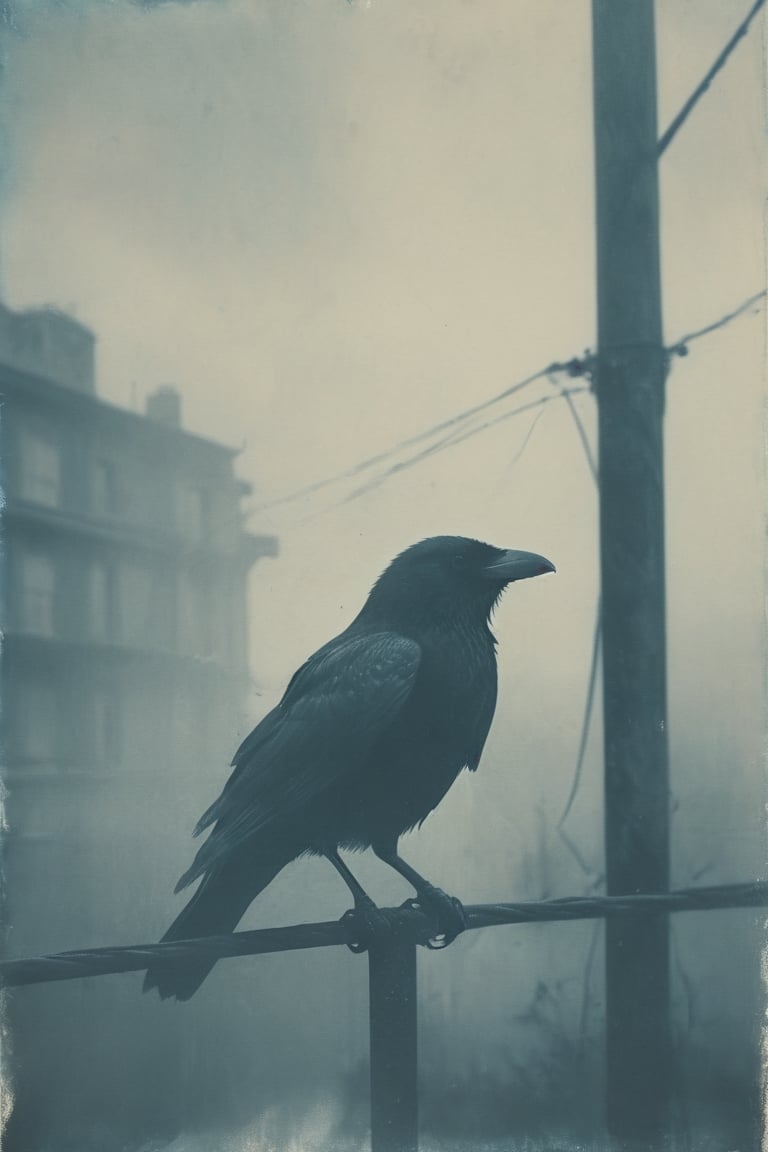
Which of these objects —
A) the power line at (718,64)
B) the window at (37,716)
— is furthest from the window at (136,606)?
the power line at (718,64)

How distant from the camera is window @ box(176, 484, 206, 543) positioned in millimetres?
3467

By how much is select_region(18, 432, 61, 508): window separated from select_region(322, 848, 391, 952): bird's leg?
51.6 inches

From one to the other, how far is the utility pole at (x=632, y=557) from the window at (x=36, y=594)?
5.23 feet

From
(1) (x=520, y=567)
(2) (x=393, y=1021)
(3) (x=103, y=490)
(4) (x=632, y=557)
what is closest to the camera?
(2) (x=393, y=1021)

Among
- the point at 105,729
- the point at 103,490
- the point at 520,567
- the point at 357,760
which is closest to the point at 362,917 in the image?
the point at 357,760

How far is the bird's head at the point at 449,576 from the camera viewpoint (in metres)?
3.32

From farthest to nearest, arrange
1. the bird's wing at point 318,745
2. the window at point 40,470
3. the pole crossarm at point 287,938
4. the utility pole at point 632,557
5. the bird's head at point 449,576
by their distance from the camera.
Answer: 1. the window at point 40,470
2. the bird's head at point 449,576
3. the bird's wing at point 318,745
4. the utility pole at point 632,557
5. the pole crossarm at point 287,938

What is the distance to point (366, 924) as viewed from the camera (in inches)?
119

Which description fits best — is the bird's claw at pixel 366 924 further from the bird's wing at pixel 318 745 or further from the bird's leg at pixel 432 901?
the bird's wing at pixel 318 745

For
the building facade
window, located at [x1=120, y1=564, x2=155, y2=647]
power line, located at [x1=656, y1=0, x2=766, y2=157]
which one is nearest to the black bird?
the building facade

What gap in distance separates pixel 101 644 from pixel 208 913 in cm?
84

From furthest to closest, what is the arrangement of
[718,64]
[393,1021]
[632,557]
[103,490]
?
[718,64], [103,490], [632,557], [393,1021]

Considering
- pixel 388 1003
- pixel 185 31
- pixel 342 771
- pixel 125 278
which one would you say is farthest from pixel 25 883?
pixel 185 31

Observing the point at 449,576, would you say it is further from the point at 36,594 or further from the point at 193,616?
the point at 36,594
